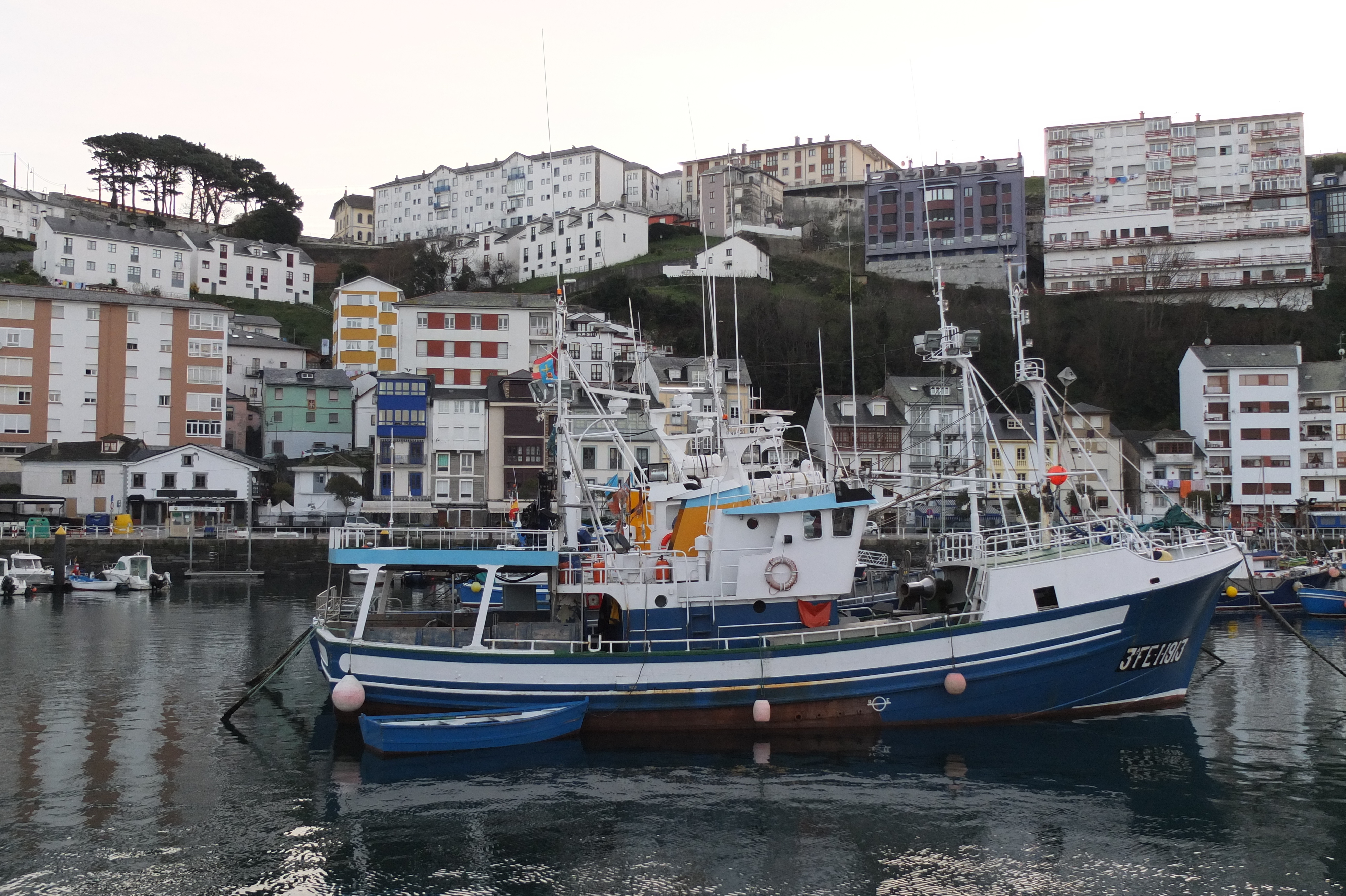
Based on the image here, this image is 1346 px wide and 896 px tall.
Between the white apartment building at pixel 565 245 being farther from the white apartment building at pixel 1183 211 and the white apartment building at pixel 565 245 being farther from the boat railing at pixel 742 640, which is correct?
the boat railing at pixel 742 640

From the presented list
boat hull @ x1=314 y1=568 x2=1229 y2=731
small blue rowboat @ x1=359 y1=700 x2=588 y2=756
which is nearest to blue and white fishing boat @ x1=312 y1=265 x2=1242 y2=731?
boat hull @ x1=314 y1=568 x2=1229 y2=731

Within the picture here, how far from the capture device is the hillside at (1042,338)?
7525cm

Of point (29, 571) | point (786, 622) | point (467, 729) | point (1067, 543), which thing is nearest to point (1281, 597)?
point (1067, 543)

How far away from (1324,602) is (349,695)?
130 ft

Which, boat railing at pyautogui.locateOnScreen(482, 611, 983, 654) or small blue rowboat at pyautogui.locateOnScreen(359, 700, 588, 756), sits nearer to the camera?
small blue rowboat at pyautogui.locateOnScreen(359, 700, 588, 756)

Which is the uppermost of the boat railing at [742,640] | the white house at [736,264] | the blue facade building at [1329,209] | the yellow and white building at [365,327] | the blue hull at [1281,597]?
the blue facade building at [1329,209]

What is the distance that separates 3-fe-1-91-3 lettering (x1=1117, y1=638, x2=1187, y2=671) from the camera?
66.2 ft

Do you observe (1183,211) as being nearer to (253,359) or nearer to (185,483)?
(253,359)

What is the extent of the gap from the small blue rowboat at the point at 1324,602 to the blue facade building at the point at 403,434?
46535mm

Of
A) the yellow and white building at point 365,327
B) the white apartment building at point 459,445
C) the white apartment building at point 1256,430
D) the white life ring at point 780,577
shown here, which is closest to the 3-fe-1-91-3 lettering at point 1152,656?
the white life ring at point 780,577

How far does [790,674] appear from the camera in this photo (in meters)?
19.3

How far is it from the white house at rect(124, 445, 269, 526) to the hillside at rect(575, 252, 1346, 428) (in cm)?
2900

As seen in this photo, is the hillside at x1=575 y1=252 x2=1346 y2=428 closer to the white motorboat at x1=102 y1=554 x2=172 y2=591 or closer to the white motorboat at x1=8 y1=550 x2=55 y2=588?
the white motorboat at x1=102 y1=554 x2=172 y2=591

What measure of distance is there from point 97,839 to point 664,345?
68938 millimetres
